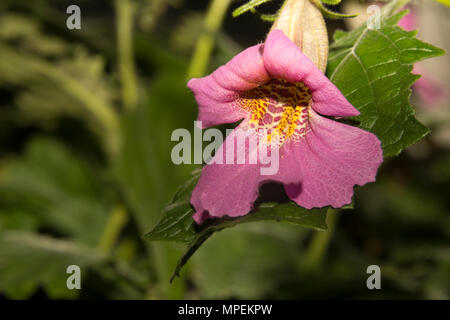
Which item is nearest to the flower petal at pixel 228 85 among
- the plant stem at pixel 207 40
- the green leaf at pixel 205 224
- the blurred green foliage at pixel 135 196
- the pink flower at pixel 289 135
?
the pink flower at pixel 289 135

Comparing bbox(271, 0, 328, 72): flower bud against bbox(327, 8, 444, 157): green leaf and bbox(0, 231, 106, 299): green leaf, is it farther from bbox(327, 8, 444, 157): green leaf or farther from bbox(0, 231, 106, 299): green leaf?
bbox(0, 231, 106, 299): green leaf

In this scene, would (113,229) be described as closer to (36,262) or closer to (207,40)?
(36,262)

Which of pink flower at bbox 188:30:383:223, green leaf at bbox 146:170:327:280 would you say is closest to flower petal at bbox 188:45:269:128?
pink flower at bbox 188:30:383:223

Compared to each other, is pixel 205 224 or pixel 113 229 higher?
pixel 113 229

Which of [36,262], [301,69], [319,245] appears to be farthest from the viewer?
[319,245]

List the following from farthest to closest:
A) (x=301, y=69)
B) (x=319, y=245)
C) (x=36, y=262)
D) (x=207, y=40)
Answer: (x=319, y=245) < (x=207, y=40) < (x=36, y=262) < (x=301, y=69)

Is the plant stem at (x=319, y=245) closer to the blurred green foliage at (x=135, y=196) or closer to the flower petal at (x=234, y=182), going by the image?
the blurred green foliage at (x=135, y=196)

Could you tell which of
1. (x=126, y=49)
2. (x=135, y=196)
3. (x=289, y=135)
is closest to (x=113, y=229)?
(x=135, y=196)
